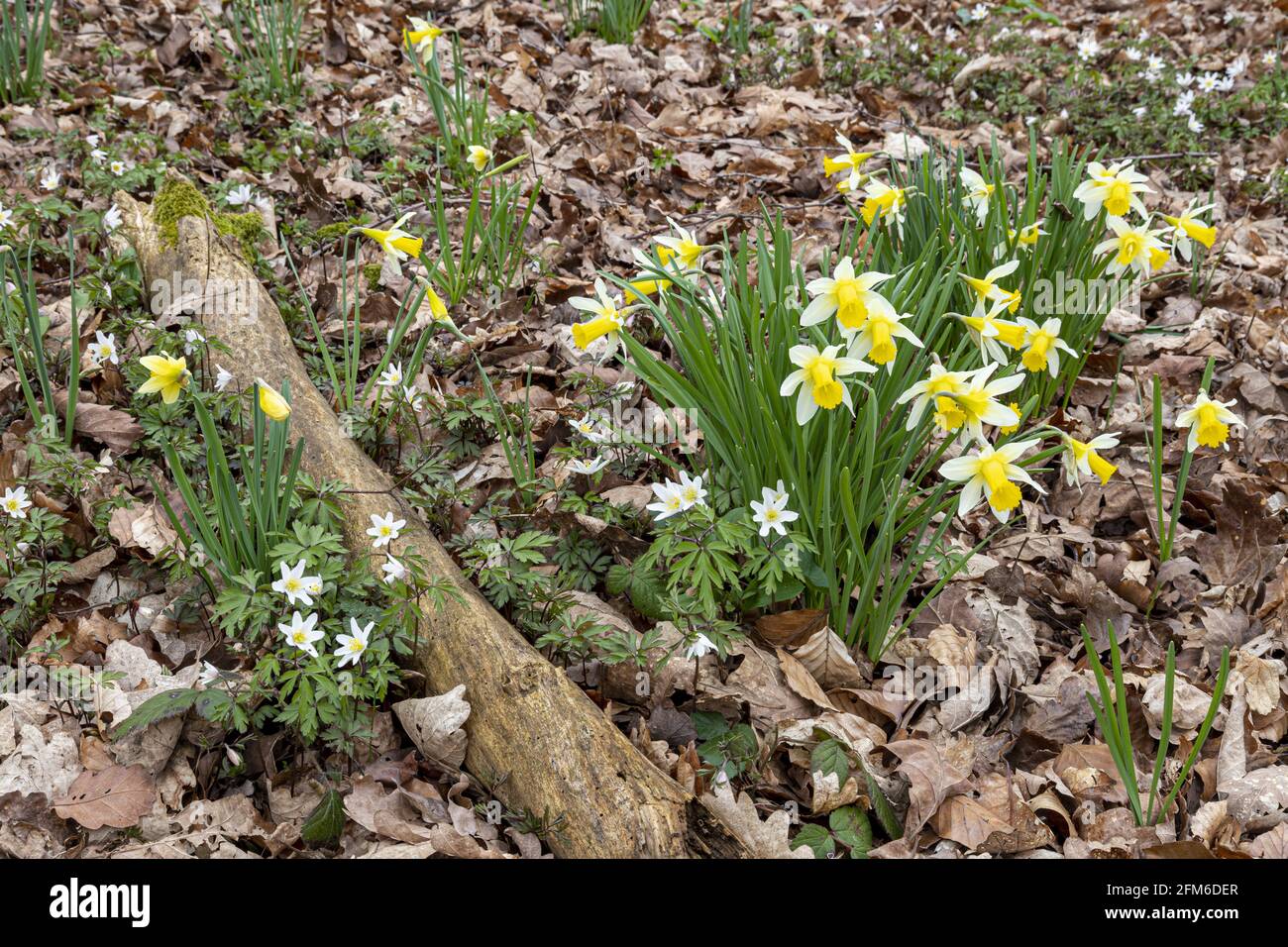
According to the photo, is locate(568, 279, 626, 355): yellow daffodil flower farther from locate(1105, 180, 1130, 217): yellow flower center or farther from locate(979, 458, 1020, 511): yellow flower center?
locate(1105, 180, 1130, 217): yellow flower center

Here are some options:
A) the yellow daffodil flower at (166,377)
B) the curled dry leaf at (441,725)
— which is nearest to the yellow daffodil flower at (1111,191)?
the curled dry leaf at (441,725)

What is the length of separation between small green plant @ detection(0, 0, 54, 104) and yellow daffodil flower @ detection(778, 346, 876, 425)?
3554 mm

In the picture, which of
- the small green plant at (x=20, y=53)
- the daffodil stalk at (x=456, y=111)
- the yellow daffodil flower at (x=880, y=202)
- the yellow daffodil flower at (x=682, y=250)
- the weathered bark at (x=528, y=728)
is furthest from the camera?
the small green plant at (x=20, y=53)

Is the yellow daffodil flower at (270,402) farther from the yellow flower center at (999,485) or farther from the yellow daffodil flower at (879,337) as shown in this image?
the yellow flower center at (999,485)

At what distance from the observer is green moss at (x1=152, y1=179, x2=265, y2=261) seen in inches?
120

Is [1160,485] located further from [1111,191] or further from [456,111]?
[456,111]

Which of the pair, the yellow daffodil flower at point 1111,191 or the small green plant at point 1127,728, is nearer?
the small green plant at point 1127,728

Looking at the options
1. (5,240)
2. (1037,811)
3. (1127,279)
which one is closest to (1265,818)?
(1037,811)

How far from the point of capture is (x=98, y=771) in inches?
68.4

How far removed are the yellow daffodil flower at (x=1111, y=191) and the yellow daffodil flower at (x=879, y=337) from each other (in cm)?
91

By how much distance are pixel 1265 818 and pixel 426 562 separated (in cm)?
171

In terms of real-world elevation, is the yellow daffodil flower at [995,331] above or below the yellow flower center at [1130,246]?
below

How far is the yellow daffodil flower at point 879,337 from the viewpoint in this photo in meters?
1.75

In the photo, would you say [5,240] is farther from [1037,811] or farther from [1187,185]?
[1187,185]
